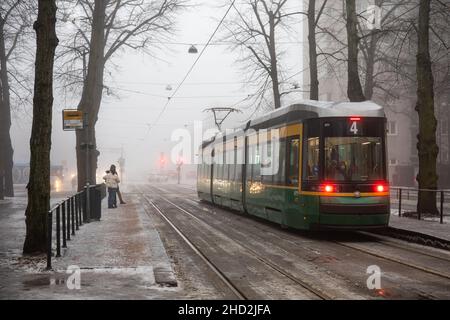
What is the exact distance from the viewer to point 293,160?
14.0m

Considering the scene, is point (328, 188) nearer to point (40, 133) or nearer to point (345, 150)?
point (345, 150)

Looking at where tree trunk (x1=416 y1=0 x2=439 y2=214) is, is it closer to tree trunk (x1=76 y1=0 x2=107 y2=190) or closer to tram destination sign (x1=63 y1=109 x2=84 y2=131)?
tram destination sign (x1=63 y1=109 x2=84 y2=131)

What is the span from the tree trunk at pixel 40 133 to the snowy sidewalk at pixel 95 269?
65 cm

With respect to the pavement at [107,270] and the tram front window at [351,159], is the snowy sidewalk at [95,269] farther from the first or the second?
the tram front window at [351,159]

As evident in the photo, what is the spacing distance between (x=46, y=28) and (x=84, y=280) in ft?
15.6

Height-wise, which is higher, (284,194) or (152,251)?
(284,194)

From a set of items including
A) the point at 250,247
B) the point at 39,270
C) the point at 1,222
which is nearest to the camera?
the point at 39,270

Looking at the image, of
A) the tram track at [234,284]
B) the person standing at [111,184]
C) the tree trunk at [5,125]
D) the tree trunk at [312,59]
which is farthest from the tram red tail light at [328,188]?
the tree trunk at [5,125]

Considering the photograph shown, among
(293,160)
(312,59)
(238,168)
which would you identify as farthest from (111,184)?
(293,160)

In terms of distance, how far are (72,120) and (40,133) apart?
16.7ft

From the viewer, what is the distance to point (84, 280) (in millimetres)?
8383

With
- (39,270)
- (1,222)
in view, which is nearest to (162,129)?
(1,222)

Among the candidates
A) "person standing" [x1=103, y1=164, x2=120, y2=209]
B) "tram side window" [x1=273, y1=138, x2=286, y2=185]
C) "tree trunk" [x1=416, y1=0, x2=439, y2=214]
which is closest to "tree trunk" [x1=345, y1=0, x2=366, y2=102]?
"tree trunk" [x1=416, y1=0, x2=439, y2=214]

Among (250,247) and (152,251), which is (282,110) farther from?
(152,251)
